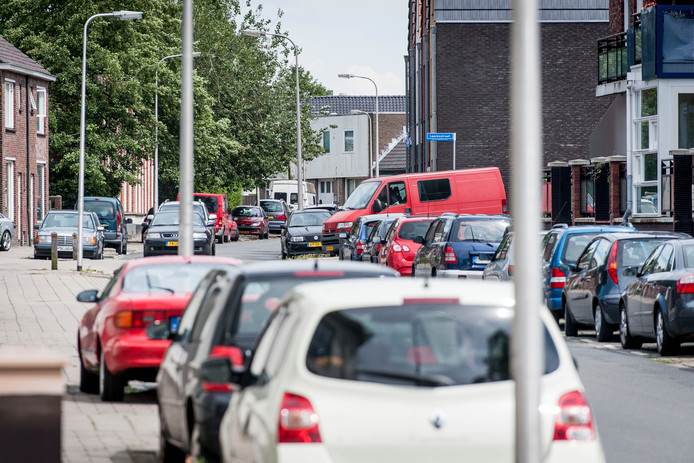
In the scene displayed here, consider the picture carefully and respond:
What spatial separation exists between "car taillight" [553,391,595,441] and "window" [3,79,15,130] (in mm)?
56672

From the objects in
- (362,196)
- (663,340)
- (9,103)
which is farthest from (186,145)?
(9,103)

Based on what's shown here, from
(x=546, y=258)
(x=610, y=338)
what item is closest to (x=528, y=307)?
(x=610, y=338)

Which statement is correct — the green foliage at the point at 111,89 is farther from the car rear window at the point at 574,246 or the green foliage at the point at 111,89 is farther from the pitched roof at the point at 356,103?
the pitched roof at the point at 356,103

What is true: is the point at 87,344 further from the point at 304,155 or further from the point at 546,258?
the point at 304,155

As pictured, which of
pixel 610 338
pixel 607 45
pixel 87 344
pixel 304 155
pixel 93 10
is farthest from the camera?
pixel 304 155

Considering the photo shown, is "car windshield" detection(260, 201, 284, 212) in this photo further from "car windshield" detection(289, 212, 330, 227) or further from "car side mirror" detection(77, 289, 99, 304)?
"car side mirror" detection(77, 289, 99, 304)

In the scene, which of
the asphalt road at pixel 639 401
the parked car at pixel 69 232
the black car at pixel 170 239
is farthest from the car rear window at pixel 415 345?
the parked car at pixel 69 232

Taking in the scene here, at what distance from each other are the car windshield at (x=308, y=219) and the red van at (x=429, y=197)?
1694mm

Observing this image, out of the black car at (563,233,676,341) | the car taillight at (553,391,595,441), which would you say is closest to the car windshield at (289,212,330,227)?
the black car at (563,233,676,341)

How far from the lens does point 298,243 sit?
50594mm

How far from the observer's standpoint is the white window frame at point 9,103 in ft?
205

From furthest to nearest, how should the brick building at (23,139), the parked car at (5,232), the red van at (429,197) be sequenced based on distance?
the brick building at (23,139) → the parked car at (5,232) → the red van at (429,197)

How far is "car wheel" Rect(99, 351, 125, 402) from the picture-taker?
48.6ft

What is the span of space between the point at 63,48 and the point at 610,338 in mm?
47533
